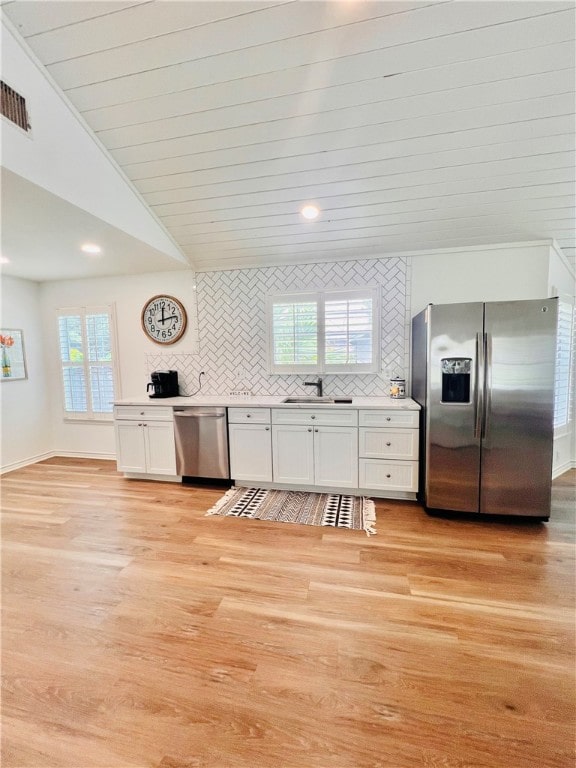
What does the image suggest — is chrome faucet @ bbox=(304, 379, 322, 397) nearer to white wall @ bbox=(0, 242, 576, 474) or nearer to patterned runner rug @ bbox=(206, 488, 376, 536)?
white wall @ bbox=(0, 242, 576, 474)

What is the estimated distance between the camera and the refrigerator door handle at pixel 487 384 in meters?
2.65

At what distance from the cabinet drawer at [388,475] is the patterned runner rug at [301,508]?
20cm

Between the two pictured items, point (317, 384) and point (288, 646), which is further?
point (317, 384)

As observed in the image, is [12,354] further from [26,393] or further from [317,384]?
[317,384]

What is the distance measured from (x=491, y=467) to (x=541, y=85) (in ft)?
8.55

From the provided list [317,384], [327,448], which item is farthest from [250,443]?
[317,384]

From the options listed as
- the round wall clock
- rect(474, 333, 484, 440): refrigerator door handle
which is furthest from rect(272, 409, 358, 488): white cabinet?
the round wall clock

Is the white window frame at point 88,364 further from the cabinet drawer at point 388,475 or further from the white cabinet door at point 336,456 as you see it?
the cabinet drawer at point 388,475

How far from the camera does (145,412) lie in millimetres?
3672

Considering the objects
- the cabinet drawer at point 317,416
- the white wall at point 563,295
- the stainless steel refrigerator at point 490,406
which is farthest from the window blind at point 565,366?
the cabinet drawer at point 317,416

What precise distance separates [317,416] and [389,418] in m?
0.67

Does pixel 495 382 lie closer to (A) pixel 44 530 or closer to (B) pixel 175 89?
(B) pixel 175 89

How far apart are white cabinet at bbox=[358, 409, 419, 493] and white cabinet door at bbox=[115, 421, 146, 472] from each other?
240 cm

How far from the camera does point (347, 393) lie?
12.4ft
